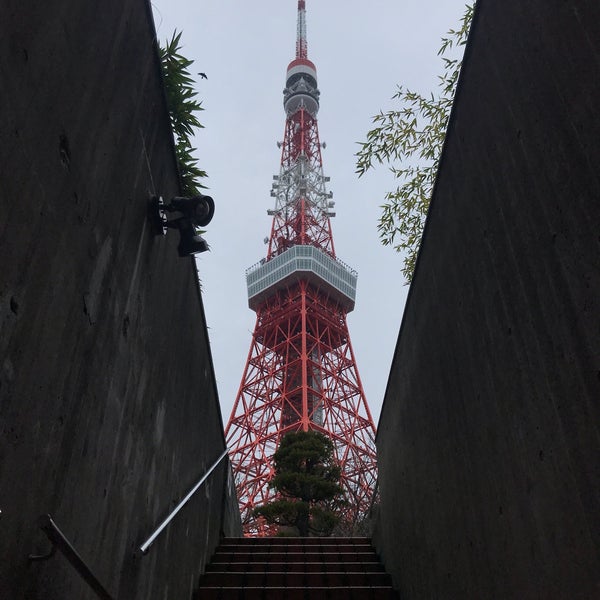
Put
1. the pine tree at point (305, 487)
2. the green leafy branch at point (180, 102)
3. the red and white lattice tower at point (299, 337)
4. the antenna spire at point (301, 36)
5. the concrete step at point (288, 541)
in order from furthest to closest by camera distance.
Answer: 1. the antenna spire at point (301, 36)
2. the red and white lattice tower at point (299, 337)
3. the pine tree at point (305, 487)
4. the concrete step at point (288, 541)
5. the green leafy branch at point (180, 102)

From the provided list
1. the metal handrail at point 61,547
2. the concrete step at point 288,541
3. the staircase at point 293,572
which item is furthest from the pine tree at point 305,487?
the metal handrail at point 61,547

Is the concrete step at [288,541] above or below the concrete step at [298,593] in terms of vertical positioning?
above

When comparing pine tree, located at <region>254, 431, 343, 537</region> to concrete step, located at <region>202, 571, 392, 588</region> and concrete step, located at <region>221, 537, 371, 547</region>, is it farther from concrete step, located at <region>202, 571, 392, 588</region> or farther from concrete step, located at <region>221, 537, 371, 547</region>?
concrete step, located at <region>202, 571, 392, 588</region>

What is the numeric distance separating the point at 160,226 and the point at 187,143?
39.5 inches

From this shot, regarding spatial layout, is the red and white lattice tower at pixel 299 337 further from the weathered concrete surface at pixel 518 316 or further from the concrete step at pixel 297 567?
the weathered concrete surface at pixel 518 316

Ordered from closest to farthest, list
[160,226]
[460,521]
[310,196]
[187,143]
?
[460,521] < [160,226] < [187,143] < [310,196]

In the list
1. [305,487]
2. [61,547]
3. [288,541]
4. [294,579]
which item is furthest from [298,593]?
[305,487]

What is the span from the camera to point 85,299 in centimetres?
171

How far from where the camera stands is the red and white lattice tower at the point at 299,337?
20.1 meters

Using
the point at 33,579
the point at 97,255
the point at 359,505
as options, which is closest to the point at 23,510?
the point at 33,579

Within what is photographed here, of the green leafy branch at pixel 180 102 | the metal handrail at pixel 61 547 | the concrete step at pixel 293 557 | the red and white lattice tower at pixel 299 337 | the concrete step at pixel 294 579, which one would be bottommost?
the metal handrail at pixel 61 547

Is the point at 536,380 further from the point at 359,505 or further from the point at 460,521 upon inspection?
the point at 359,505

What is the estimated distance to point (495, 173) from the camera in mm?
1917

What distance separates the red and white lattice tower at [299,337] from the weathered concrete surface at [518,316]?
1282cm
